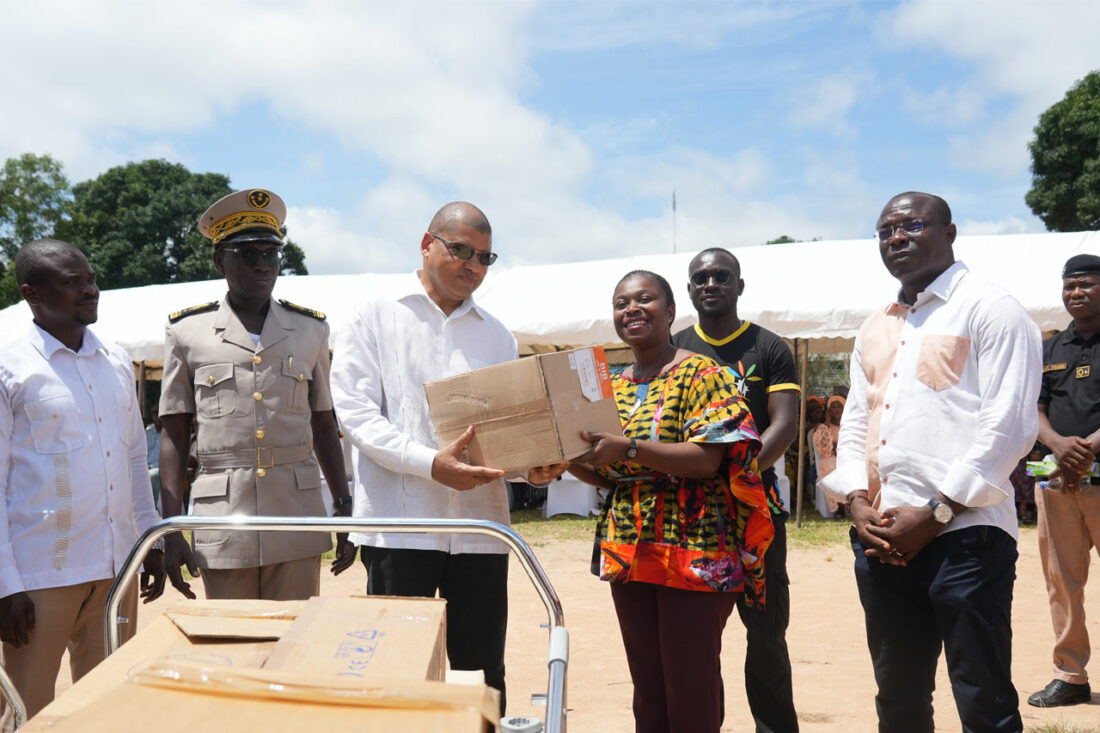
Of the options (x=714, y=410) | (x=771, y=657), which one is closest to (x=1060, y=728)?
(x=771, y=657)

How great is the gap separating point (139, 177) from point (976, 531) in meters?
41.2

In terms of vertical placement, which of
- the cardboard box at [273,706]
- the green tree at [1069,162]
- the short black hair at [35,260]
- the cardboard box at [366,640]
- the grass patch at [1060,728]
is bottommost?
the grass patch at [1060,728]

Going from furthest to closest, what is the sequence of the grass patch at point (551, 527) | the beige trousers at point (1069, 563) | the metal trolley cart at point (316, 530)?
1. the grass patch at point (551, 527)
2. the beige trousers at point (1069, 563)
3. the metal trolley cart at point (316, 530)

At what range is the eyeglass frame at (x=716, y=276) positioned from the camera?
173 inches

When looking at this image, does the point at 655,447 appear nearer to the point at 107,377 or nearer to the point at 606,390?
the point at 606,390

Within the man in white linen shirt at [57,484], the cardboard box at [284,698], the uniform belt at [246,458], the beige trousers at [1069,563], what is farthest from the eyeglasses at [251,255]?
the beige trousers at [1069,563]

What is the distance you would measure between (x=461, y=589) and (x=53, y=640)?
142 centimetres

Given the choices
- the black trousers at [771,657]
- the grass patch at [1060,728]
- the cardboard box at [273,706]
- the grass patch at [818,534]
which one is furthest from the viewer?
the grass patch at [818,534]

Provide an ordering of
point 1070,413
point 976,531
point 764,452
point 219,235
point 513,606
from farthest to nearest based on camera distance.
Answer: point 513,606, point 1070,413, point 764,452, point 219,235, point 976,531

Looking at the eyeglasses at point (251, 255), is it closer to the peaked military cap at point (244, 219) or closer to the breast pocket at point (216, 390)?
the peaked military cap at point (244, 219)

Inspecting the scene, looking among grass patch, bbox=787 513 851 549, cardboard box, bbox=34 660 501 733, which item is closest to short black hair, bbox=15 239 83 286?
cardboard box, bbox=34 660 501 733

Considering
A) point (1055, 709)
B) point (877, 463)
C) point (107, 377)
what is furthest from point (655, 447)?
point (1055, 709)

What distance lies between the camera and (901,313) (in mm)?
3316

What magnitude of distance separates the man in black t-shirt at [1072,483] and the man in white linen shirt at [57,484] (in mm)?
4560
